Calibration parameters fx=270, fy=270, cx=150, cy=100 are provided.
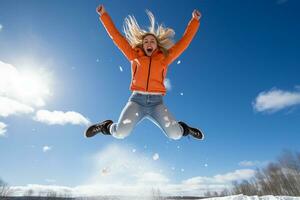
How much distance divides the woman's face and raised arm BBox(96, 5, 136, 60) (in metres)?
0.32

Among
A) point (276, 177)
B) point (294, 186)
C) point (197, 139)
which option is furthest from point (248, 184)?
point (197, 139)

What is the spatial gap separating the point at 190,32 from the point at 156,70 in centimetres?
162

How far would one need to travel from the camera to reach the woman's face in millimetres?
6145

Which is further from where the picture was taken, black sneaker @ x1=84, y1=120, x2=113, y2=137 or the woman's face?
the woman's face

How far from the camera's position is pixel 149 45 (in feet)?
20.4

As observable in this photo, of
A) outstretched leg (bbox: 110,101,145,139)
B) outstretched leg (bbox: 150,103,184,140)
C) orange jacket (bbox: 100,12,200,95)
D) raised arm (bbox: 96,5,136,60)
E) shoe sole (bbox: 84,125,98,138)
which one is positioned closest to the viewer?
A: outstretched leg (bbox: 110,101,145,139)

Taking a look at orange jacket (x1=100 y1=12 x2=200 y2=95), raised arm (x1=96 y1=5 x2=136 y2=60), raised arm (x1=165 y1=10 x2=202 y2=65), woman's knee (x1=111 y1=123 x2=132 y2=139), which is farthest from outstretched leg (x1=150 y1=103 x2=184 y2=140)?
raised arm (x1=96 y1=5 x2=136 y2=60)

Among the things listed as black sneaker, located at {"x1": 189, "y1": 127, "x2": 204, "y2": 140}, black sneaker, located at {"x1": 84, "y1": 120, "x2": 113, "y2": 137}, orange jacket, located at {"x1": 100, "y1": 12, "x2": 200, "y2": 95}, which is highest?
orange jacket, located at {"x1": 100, "y1": 12, "x2": 200, "y2": 95}

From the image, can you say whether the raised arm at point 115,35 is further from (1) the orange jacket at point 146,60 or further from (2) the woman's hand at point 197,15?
(2) the woman's hand at point 197,15

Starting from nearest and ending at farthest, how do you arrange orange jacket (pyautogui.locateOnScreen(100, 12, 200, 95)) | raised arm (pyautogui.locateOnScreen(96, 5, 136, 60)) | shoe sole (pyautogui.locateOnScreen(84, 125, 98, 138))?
orange jacket (pyautogui.locateOnScreen(100, 12, 200, 95)) → shoe sole (pyautogui.locateOnScreen(84, 125, 98, 138)) → raised arm (pyautogui.locateOnScreen(96, 5, 136, 60))

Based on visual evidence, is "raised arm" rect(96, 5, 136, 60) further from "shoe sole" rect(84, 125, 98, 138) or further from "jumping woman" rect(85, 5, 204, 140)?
"shoe sole" rect(84, 125, 98, 138)

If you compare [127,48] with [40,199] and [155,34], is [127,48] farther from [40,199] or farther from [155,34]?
[40,199]

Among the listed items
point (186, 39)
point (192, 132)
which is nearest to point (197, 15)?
point (186, 39)

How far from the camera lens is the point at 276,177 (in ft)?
214
